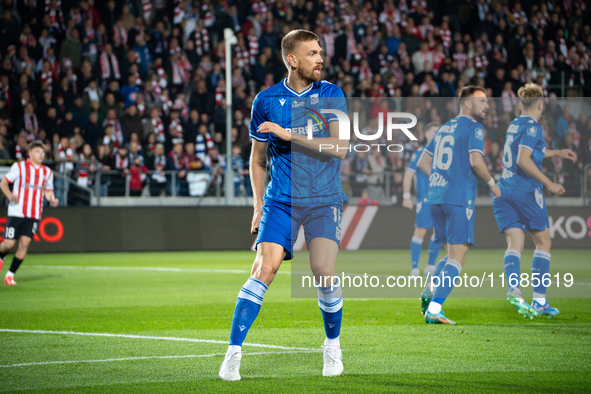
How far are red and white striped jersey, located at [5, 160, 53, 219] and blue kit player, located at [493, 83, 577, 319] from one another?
6.94 metres

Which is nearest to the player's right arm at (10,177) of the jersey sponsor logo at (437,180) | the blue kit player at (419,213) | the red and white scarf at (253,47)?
the blue kit player at (419,213)

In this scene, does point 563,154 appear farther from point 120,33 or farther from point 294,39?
point 120,33

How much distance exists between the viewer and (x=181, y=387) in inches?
166

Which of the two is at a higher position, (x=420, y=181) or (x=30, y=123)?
(x=30, y=123)

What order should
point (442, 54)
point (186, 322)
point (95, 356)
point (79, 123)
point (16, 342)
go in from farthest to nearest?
point (442, 54) < point (79, 123) < point (186, 322) < point (16, 342) < point (95, 356)

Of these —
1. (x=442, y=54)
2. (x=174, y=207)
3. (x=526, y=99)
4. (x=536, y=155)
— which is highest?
(x=442, y=54)

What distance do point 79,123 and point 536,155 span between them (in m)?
12.1

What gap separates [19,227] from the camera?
1100 centimetres

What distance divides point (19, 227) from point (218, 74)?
9271mm

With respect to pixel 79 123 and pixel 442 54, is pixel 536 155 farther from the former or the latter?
pixel 442 54

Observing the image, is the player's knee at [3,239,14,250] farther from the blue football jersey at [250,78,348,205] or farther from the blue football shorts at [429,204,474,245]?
the blue football jersey at [250,78,348,205]

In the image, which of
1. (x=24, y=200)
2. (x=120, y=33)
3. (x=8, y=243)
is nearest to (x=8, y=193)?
(x=24, y=200)

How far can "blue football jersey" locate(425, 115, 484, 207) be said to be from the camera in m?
7.05

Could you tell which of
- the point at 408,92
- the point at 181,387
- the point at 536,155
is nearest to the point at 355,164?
the point at 408,92
